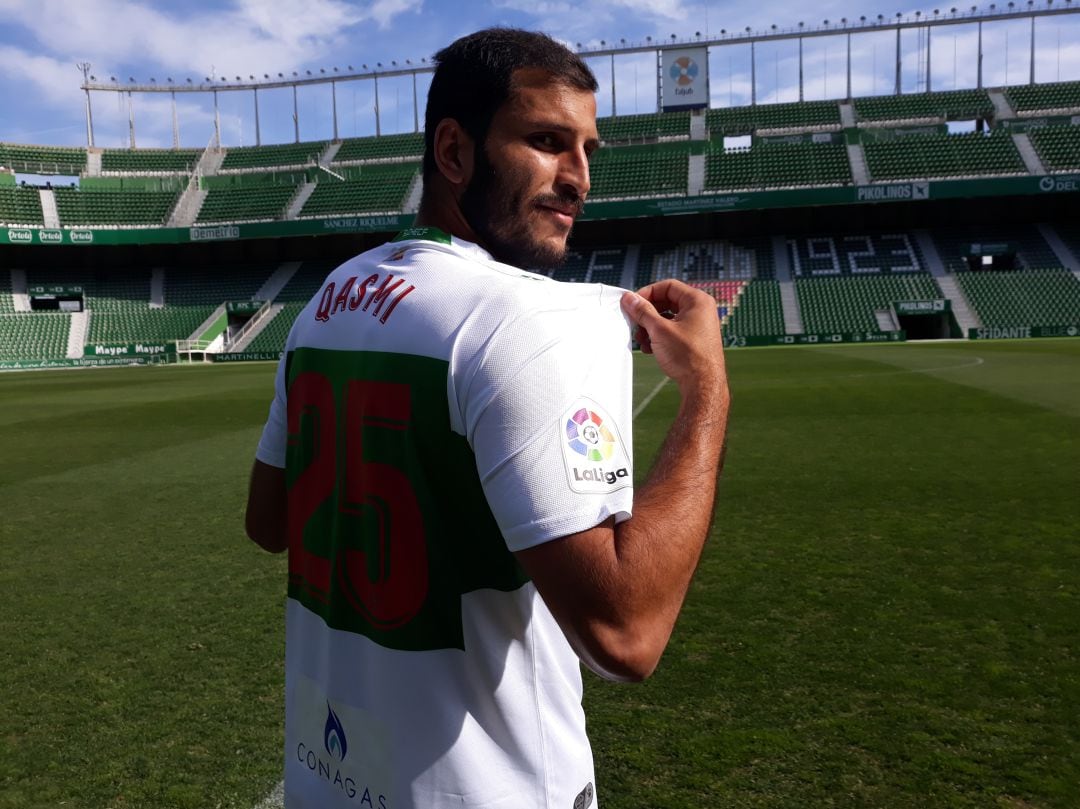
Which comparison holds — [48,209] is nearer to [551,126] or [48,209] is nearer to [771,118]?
[771,118]

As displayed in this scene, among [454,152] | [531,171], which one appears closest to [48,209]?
→ [454,152]

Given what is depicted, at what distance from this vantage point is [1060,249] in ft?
128

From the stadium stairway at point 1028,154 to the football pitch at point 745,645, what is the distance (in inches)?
1480

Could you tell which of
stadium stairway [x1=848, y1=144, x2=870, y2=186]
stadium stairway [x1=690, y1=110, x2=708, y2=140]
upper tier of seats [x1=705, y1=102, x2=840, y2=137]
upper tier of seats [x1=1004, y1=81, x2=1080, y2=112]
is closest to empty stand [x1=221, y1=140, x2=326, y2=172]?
stadium stairway [x1=690, y1=110, x2=708, y2=140]

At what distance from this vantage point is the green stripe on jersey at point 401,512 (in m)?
1.09

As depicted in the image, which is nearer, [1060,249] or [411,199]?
[1060,249]

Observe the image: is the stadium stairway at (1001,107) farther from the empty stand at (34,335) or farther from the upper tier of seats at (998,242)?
the empty stand at (34,335)

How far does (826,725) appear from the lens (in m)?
2.84

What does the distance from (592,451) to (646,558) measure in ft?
0.50

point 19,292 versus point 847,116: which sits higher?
point 847,116

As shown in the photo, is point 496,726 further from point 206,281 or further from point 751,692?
point 206,281

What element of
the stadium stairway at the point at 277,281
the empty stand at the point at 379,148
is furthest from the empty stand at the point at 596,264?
the stadium stairway at the point at 277,281

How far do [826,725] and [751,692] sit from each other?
0.34m

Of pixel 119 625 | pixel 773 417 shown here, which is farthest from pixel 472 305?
pixel 773 417
